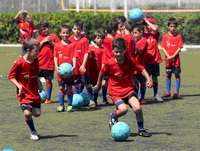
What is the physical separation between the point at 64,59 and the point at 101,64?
861 mm


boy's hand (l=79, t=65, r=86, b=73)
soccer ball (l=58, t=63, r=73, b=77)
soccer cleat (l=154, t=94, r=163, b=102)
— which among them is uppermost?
soccer ball (l=58, t=63, r=73, b=77)

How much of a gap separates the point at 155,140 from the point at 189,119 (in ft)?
7.56

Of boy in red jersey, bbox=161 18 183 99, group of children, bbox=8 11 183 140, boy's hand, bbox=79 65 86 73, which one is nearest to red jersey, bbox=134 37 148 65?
group of children, bbox=8 11 183 140

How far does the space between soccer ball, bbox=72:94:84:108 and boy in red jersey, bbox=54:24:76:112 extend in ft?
0.39

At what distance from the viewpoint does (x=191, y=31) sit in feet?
116

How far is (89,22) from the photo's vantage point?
35.4m

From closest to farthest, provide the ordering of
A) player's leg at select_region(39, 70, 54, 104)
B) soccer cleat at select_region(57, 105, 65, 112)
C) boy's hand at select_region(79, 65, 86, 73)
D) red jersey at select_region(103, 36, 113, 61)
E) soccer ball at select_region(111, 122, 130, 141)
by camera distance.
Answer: soccer ball at select_region(111, 122, 130, 141), red jersey at select_region(103, 36, 113, 61), soccer cleat at select_region(57, 105, 65, 112), boy's hand at select_region(79, 65, 86, 73), player's leg at select_region(39, 70, 54, 104)

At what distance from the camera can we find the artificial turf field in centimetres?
1152

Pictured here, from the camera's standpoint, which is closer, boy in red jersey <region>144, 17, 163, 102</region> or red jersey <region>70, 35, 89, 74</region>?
red jersey <region>70, 35, 89, 74</region>

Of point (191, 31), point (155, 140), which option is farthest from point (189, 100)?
Result: point (191, 31)

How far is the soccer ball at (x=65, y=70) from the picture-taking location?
15.1 metres

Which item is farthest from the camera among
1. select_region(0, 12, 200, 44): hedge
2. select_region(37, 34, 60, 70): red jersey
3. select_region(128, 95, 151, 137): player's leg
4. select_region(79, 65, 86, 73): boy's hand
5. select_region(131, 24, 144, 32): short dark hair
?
select_region(0, 12, 200, 44): hedge

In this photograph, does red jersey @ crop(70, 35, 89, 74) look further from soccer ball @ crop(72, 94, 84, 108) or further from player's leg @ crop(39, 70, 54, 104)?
player's leg @ crop(39, 70, 54, 104)

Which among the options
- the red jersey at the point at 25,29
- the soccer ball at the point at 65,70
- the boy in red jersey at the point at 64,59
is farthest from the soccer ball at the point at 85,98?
the red jersey at the point at 25,29
